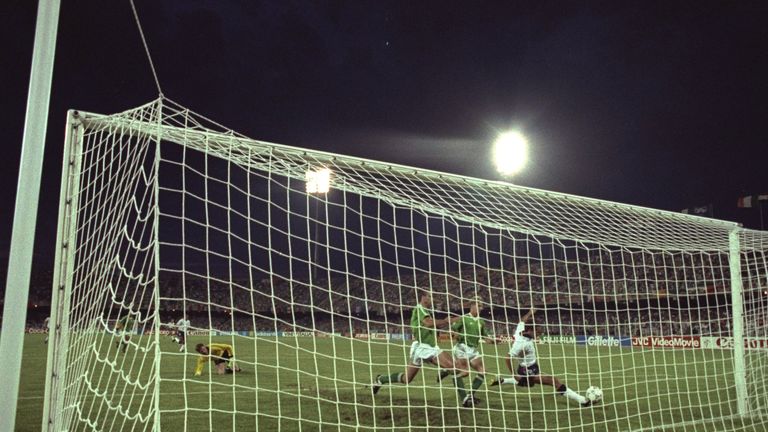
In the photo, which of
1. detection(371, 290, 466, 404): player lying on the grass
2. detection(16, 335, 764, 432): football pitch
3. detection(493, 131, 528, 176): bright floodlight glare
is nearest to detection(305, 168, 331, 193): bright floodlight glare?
detection(16, 335, 764, 432): football pitch

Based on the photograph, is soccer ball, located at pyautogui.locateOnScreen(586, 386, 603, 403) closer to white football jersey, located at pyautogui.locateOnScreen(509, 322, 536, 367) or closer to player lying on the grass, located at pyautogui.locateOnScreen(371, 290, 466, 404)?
white football jersey, located at pyautogui.locateOnScreen(509, 322, 536, 367)

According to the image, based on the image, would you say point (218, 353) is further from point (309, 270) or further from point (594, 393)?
point (309, 270)

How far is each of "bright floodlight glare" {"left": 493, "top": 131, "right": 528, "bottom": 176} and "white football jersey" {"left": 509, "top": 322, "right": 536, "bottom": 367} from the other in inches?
238

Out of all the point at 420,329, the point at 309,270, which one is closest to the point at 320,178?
the point at 309,270

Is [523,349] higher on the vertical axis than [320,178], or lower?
lower

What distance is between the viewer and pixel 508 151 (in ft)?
46.7

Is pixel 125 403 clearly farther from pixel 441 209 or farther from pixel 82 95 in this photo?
pixel 82 95

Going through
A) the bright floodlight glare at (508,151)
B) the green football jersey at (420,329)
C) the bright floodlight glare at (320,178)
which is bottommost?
the green football jersey at (420,329)

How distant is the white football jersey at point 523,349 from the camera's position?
28.9 ft

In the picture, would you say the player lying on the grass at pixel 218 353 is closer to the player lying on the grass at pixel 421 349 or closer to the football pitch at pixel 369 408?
the football pitch at pixel 369 408

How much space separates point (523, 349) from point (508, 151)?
6453 millimetres

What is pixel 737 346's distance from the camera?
307 inches

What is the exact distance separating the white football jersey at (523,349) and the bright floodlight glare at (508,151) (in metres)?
6.05

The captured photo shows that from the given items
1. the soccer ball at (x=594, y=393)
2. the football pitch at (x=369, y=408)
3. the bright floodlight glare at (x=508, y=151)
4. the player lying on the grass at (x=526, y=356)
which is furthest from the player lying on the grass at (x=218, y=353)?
the bright floodlight glare at (x=508, y=151)
